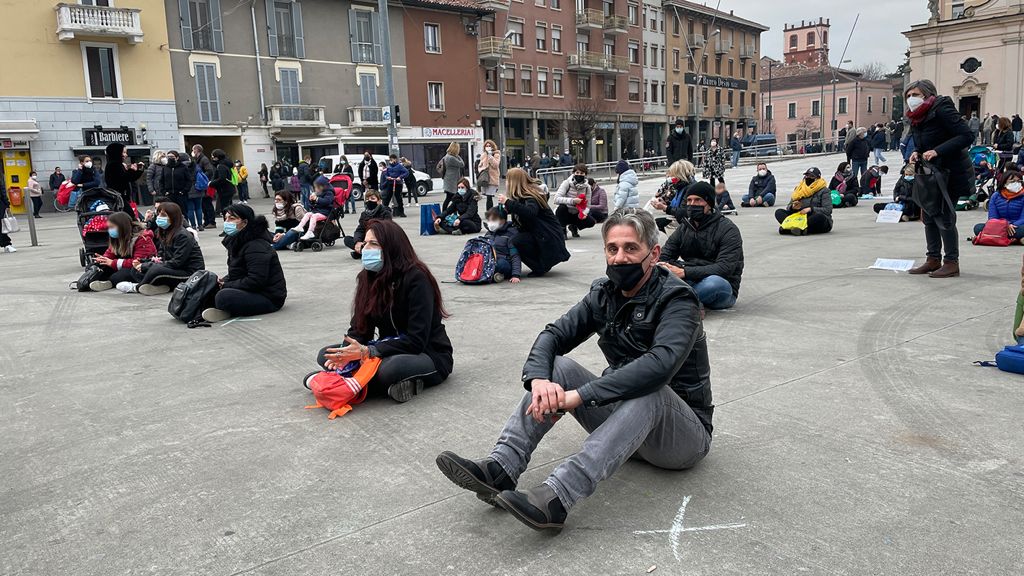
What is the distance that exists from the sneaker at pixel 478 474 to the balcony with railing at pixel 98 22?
106 feet

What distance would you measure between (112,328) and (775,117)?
88.3 m

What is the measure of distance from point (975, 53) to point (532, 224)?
47242mm

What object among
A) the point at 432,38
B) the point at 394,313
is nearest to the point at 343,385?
the point at 394,313

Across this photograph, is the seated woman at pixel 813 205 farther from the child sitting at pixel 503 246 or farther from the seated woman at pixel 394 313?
the seated woman at pixel 394 313

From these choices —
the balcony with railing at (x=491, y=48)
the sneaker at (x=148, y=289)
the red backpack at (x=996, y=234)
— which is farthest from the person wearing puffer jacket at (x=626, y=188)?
the balcony with railing at (x=491, y=48)

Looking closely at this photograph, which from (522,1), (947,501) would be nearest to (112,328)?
(947,501)

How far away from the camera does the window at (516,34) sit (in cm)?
4931

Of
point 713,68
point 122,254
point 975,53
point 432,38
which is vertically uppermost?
point 713,68

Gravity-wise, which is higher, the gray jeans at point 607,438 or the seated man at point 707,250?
the seated man at point 707,250

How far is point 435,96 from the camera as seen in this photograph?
43.9m

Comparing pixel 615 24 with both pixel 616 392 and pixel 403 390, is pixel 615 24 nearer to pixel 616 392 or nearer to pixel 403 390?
pixel 403 390

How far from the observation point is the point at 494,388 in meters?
5.13

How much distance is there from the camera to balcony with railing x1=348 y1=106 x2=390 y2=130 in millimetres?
39375

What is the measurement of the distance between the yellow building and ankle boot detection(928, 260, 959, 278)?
29648mm
